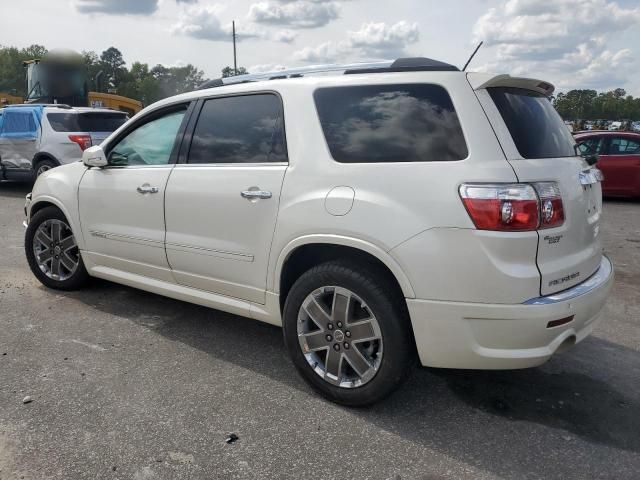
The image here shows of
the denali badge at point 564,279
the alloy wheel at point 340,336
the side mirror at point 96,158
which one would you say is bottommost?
the alloy wheel at point 340,336

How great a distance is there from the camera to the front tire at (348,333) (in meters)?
2.81

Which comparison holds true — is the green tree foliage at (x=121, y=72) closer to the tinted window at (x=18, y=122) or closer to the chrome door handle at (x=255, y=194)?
the tinted window at (x=18, y=122)

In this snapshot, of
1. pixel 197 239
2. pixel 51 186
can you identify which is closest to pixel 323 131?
pixel 197 239

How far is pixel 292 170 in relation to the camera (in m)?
3.15

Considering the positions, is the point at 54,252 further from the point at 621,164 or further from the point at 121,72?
the point at 121,72

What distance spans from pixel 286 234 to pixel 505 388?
1612mm

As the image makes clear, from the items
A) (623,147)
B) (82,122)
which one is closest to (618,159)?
(623,147)

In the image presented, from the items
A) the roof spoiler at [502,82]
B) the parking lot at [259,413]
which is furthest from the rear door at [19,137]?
the roof spoiler at [502,82]

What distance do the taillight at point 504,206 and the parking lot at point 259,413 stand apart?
3.61 feet

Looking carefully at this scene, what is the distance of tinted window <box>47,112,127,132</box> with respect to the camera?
10.8 meters

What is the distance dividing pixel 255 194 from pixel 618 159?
408 inches

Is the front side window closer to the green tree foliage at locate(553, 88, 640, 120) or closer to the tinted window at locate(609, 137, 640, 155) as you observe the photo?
the tinted window at locate(609, 137, 640, 155)

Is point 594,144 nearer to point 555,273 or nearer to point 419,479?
point 555,273

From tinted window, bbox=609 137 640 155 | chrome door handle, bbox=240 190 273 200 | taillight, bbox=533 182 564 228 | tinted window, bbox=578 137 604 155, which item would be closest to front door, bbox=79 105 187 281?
chrome door handle, bbox=240 190 273 200
